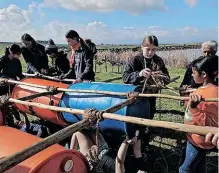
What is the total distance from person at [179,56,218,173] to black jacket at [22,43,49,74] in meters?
4.20

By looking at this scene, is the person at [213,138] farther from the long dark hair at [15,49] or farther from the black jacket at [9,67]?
the black jacket at [9,67]

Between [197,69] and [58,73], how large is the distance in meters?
4.16

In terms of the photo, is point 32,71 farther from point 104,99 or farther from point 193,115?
point 193,115

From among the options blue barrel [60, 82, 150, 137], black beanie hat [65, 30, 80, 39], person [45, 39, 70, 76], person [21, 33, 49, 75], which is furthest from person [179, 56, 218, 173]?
person [21, 33, 49, 75]

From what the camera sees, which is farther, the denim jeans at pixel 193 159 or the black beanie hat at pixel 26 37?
the black beanie hat at pixel 26 37

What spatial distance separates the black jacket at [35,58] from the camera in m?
6.82

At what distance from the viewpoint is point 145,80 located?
4227 millimetres

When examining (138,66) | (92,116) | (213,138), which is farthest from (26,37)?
(213,138)

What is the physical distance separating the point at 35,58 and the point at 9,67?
0.69 m

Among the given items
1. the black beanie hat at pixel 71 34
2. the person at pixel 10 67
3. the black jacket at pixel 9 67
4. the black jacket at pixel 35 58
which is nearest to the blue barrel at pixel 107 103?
the black beanie hat at pixel 71 34

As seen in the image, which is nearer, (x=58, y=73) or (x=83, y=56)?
(x=83, y=56)

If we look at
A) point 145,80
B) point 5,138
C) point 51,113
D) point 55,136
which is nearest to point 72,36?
→ point 51,113

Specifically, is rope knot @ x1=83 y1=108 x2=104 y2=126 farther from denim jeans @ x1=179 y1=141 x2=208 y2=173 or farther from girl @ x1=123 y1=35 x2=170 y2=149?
girl @ x1=123 y1=35 x2=170 y2=149

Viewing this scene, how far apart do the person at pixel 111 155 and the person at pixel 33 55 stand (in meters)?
2.85
